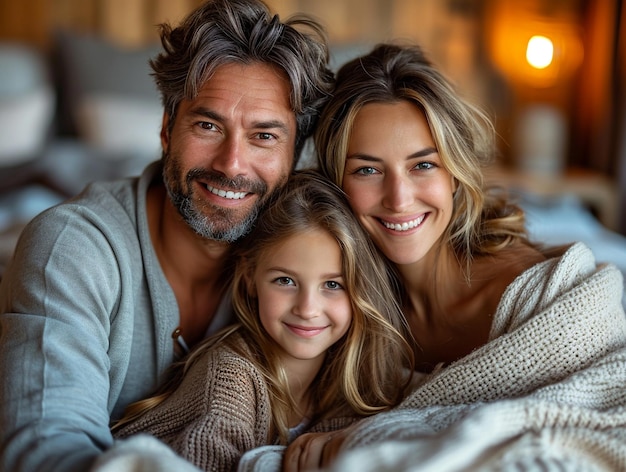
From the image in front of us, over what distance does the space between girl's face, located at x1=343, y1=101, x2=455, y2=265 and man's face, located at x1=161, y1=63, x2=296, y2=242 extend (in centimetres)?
17

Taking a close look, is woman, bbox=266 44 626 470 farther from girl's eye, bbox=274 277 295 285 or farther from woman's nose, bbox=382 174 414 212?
girl's eye, bbox=274 277 295 285

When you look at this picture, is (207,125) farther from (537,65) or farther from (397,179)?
(537,65)

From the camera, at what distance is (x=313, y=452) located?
1.28 m

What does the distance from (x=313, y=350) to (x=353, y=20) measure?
302cm

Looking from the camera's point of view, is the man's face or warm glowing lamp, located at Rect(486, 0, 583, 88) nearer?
the man's face

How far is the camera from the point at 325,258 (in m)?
1.56

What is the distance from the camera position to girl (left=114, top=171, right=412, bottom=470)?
4.82 feet

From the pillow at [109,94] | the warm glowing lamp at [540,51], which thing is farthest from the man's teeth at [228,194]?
the warm glowing lamp at [540,51]

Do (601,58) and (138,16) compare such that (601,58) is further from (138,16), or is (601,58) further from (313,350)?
(313,350)

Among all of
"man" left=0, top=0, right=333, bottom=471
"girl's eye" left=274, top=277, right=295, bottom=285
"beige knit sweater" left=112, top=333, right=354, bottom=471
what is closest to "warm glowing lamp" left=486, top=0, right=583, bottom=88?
"man" left=0, top=0, right=333, bottom=471

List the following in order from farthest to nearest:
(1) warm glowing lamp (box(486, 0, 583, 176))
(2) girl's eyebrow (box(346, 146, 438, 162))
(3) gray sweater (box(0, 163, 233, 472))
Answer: (1) warm glowing lamp (box(486, 0, 583, 176)), (2) girl's eyebrow (box(346, 146, 438, 162)), (3) gray sweater (box(0, 163, 233, 472))

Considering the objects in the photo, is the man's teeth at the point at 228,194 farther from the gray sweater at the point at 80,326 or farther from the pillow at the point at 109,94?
the pillow at the point at 109,94

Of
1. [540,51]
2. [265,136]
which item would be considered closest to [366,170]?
[265,136]

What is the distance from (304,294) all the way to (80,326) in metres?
0.43
